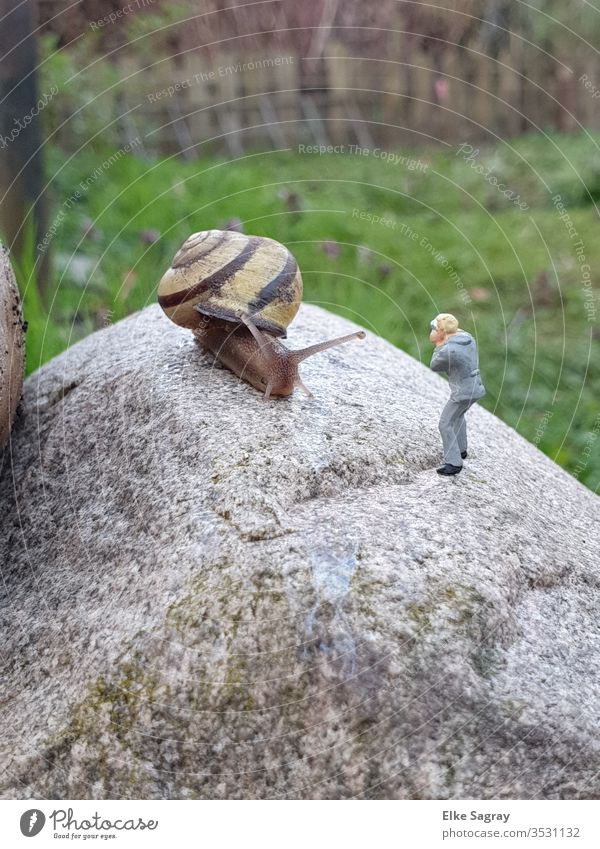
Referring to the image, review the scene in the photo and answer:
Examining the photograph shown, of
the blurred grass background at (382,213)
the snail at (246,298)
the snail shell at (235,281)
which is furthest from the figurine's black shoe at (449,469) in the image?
the blurred grass background at (382,213)

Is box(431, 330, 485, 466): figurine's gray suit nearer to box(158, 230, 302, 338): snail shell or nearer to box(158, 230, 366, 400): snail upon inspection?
box(158, 230, 366, 400): snail

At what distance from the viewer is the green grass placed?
16.6 ft

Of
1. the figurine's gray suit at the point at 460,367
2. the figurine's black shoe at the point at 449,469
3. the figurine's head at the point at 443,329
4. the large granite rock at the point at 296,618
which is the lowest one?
the large granite rock at the point at 296,618

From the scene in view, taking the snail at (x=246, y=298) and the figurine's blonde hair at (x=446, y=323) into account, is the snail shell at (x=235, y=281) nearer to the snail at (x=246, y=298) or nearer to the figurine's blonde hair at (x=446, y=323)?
the snail at (x=246, y=298)

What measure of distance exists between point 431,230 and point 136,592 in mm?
5170

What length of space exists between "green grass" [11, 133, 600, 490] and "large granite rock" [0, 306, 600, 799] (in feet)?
5.40

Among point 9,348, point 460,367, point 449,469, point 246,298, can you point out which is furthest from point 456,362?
point 9,348

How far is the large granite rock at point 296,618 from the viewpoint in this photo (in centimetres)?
211

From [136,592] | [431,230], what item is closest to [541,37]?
[431,230]

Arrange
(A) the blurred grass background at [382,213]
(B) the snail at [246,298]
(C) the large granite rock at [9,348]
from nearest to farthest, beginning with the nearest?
(B) the snail at [246,298] < (C) the large granite rock at [9,348] < (A) the blurred grass background at [382,213]

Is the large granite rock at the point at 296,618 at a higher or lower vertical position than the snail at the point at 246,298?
lower

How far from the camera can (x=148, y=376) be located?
117 inches
